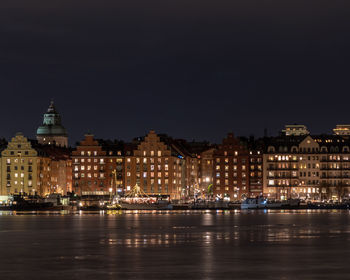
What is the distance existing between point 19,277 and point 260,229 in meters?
44.1

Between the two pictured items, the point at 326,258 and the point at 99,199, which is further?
the point at 99,199

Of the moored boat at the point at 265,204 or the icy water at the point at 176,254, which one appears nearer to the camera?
the icy water at the point at 176,254

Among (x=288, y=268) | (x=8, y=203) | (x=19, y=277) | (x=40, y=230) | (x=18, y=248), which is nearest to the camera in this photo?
(x=19, y=277)

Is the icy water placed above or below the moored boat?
below

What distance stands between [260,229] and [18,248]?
100 ft

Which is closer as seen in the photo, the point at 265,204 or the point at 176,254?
the point at 176,254

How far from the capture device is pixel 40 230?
89812 millimetres

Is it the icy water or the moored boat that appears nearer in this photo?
the icy water

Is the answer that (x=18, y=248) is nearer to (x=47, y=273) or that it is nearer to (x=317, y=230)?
(x=47, y=273)

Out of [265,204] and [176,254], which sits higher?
[265,204]

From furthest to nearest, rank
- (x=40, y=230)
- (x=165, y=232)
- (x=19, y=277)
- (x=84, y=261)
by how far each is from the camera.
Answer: (x=40, y=230)
(x=165, y=232)
(x=84, y=261)
(x=19, y=277)

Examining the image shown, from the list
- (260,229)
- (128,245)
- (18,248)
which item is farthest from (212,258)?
(260,229)

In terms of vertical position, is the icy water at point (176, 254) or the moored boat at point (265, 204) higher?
the moored boat at point (265, 204)

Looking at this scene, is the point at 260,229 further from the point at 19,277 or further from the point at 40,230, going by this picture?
the point at 19,277
